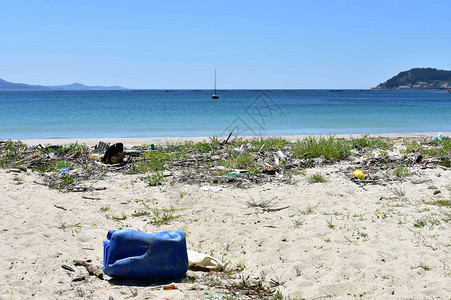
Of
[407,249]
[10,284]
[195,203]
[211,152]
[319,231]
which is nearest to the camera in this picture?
[10,284]

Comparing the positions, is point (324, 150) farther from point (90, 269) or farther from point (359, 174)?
point (90, 269)

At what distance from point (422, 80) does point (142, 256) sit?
7055 inches

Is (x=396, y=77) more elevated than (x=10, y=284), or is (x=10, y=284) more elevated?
(x=396, y=77)

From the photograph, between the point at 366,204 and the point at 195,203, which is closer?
the point at 366,204

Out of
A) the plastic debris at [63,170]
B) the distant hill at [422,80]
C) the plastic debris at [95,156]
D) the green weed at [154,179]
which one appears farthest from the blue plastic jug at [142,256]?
the distant hill at [422,80]

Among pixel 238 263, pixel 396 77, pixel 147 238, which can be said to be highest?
pixel 396 77

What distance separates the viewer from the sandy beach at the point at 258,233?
10.1 feet

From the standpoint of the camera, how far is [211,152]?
841 centimetres

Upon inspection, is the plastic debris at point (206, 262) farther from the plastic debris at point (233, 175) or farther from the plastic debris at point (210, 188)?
the plastic debris at point (233, 175)

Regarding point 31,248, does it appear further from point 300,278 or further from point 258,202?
point 258,202

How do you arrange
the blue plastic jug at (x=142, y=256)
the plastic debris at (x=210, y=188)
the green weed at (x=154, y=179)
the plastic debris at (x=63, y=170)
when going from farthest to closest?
the plastic debris at (x=63, y=170), the green weed at (x=154, y=179), the plastic debris at (x=210, y=188), the blue plastic jug at (x=142, y=256)

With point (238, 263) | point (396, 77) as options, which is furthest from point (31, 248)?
point (396, 77)

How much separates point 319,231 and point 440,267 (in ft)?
4.03

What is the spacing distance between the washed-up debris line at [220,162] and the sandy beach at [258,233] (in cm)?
25
